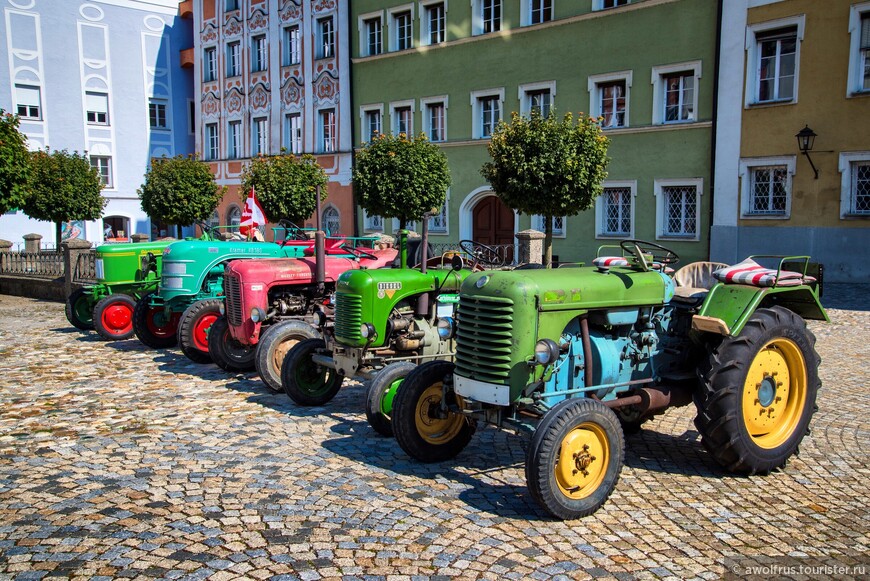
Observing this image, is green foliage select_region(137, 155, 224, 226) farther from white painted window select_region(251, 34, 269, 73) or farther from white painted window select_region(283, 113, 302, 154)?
white painted window select_region(251, 34, 269, 73)

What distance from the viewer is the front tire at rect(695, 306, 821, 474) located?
17.1ft

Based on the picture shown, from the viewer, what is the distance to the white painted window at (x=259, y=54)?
98.5ft

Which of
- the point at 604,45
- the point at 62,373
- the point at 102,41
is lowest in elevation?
the point at 62,373

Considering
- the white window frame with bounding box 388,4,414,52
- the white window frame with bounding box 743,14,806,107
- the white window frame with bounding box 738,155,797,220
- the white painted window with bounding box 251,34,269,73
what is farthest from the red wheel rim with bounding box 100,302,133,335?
the white painted window with bounding box 251,34,269,73

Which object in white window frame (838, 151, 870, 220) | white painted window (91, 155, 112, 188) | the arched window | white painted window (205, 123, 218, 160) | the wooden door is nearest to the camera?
white window frame (838, 151, 870, 220)

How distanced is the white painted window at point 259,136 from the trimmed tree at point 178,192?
382cm

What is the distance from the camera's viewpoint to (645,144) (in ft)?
63.1

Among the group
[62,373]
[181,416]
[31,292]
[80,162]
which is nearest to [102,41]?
[80,162]

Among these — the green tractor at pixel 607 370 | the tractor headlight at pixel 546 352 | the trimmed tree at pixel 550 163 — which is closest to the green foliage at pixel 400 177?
the trimmed tree at pixel 550 163

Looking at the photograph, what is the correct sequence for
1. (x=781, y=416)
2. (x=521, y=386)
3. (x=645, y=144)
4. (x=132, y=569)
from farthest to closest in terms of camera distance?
(x=645, y=144) → (x=781, y=416) → (x=521, y=386) → (x=132, y=569)

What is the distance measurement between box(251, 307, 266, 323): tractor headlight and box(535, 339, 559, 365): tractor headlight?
15.3 feet

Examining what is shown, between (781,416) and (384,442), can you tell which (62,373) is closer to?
(384,442)

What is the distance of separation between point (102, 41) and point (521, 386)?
122 ft

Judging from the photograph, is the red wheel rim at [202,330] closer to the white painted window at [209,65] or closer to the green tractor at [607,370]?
the green tractor at [607,370]
